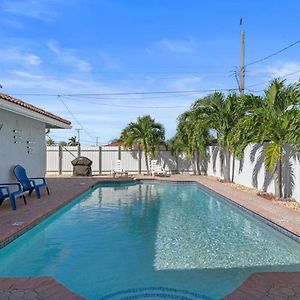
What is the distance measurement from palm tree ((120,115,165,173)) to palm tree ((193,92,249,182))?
532cm

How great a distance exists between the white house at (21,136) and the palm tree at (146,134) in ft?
26.1

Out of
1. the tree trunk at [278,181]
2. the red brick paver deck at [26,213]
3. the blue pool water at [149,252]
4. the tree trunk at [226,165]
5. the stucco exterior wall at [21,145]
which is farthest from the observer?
the tree trunk at [226,165]

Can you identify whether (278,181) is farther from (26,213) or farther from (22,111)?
(22,111)

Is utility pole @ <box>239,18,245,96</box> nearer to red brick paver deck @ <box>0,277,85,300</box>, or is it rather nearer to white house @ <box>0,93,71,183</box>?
white house @ <box>0,93,71,183</box>

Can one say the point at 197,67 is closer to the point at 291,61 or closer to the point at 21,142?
the point at 291,61

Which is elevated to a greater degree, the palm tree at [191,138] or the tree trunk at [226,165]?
the palm tree at [191,138]

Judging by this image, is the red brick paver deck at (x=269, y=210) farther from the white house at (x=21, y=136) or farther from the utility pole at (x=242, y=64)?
the utility pole at (x=242, y=64)

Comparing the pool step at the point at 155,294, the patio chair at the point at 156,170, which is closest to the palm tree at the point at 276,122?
the pool step at the point at 155,294

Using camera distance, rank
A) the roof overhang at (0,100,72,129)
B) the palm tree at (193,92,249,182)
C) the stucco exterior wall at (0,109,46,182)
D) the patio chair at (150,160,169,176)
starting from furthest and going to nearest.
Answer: the patio chair at (150,160,169,176) → the palm tree at (193,92,249,182) → the stucco exterior wall at (0,109,46,182) → the roof overhang at (0,100,72,129)

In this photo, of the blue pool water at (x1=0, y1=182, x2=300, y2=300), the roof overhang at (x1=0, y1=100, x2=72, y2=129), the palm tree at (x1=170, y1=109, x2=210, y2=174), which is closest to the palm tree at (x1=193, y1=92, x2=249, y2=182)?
the palm tree at (x1=170, y1=109, x2=210, y2=174)

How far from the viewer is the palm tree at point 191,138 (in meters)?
19.7

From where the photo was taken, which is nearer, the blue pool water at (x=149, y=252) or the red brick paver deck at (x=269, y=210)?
the blue pool water at (x=149, y=252)

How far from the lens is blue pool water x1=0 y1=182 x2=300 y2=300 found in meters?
5.02

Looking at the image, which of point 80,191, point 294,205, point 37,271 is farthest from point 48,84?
point 37,271
